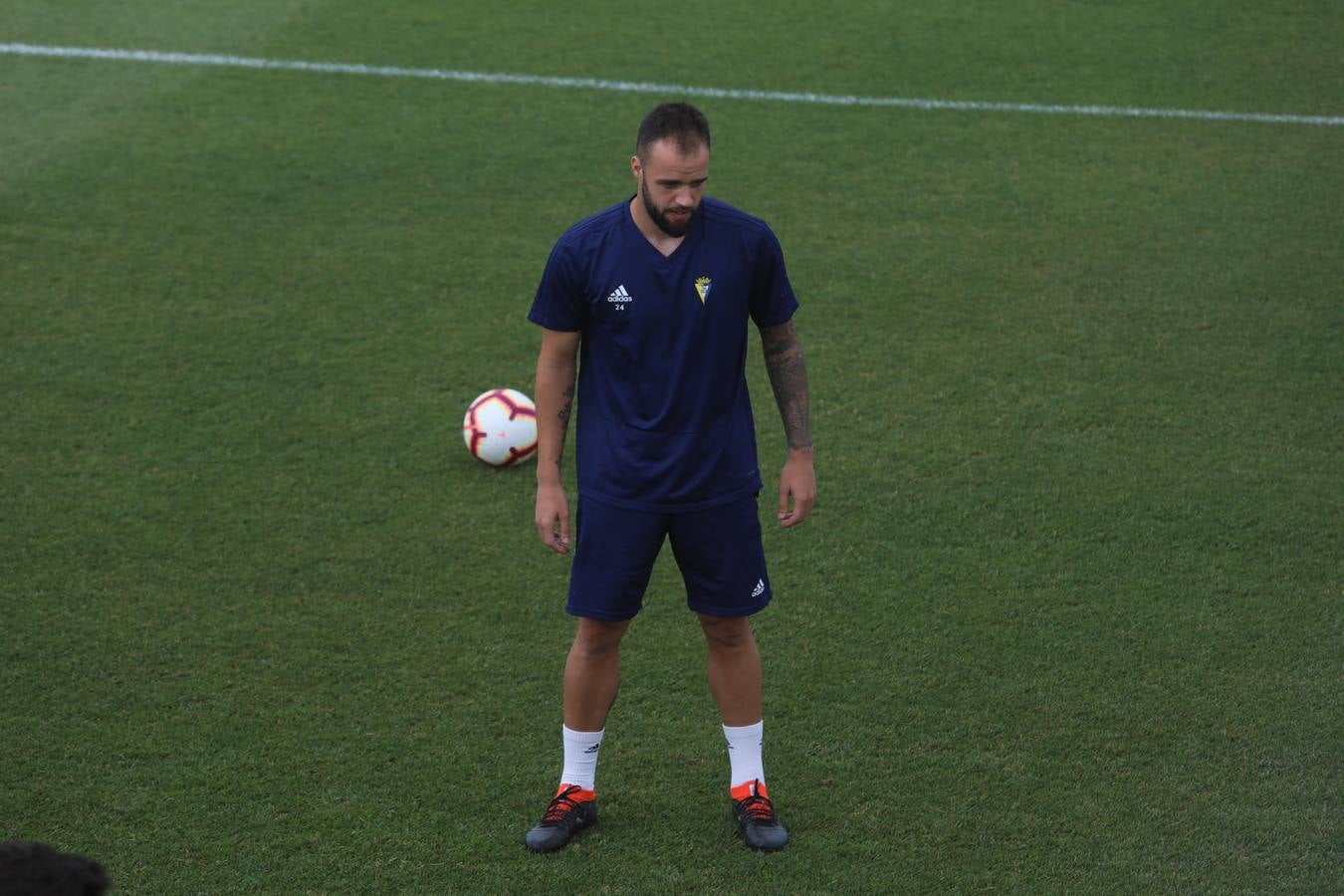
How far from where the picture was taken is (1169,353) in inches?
285

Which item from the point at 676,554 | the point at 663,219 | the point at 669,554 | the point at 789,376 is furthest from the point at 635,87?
the point at 663,219

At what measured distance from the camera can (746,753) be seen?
4426mm

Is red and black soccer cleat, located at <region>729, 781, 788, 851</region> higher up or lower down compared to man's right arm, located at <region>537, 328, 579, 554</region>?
lower down

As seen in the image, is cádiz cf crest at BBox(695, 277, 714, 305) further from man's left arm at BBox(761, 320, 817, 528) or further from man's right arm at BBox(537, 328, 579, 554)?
man's right arm at BBox(537, 328, 579, 554)

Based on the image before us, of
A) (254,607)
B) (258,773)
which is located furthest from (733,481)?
(254,607)

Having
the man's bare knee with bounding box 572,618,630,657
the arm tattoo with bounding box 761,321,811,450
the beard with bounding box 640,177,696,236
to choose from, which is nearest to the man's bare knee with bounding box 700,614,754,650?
the man's bare knee with bounding box 572,618,630,657

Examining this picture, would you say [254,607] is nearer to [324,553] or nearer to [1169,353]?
[324,553]

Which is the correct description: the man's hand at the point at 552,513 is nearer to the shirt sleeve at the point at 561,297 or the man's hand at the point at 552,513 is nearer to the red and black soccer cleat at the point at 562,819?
the shirt sleeve at the point at 561,297

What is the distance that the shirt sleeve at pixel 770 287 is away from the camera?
398 cm

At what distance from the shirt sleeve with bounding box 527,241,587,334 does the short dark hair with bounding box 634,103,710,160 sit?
12.9 inches

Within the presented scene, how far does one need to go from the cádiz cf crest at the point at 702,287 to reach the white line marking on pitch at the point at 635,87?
6.85 meters

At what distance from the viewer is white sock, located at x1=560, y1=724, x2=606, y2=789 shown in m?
4.41

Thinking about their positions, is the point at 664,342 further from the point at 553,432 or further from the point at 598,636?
the point at 598,636

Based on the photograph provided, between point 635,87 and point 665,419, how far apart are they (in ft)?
23.2
